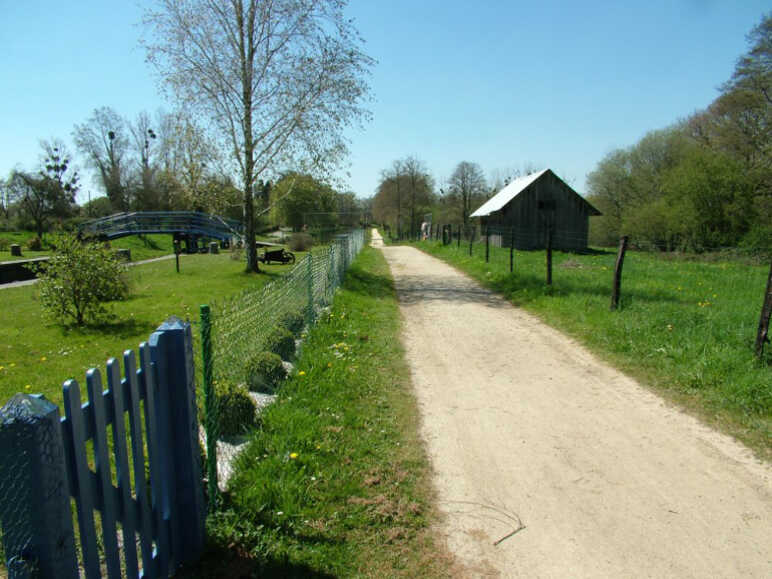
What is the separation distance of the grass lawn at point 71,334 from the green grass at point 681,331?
5.20 meters

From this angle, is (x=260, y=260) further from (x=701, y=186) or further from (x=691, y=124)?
(x=691, y=124)

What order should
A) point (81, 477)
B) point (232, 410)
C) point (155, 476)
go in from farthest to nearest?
point (232, 410) → point (155, 476) → point (81, 477)

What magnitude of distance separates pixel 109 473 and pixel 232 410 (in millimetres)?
2029

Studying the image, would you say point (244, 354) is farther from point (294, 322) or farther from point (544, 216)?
point (544, 216)

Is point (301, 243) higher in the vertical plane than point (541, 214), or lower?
lower

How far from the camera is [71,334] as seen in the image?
9.27m

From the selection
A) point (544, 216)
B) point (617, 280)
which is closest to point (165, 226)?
point (544, 216)

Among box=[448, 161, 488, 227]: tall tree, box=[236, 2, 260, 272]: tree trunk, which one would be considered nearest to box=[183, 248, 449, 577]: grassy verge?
box=[236, 2, 260, 272]: tree trunk

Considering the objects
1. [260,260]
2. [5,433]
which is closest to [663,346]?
[5,433]

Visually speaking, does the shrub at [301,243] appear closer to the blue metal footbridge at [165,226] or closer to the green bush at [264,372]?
the blue metal footbridge at [165,226]

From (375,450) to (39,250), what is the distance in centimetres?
3773

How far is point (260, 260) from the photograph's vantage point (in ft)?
78.6

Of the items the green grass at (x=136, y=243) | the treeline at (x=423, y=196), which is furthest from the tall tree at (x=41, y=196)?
the treeline at (x=423, y=196)

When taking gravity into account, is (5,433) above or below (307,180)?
below
